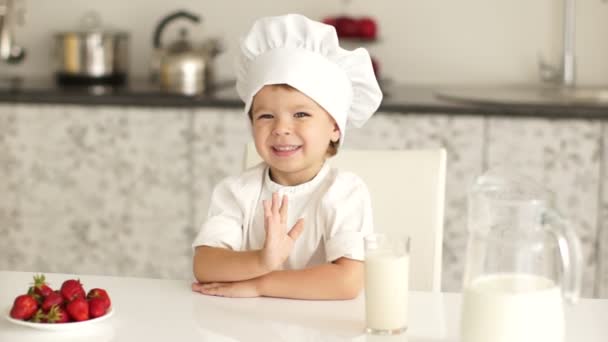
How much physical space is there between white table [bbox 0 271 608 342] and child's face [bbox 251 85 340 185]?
21 cm

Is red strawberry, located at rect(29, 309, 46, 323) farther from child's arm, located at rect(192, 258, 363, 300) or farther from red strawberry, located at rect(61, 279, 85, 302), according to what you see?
child's arm, located at rect(192, 258, 363, 300)

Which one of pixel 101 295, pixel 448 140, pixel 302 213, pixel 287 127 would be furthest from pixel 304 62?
pixel 448 140

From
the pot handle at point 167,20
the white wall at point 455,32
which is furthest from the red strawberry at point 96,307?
the white wall at point 455,32

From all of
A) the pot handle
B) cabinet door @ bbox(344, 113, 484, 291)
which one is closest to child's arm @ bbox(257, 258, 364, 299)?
cabinet door @ bbox(344, 113, 484, 291)

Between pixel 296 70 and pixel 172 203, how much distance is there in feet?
4.81

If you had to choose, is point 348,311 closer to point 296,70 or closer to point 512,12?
point 296,70

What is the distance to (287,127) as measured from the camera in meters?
1.62

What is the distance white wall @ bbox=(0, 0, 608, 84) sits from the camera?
323cm

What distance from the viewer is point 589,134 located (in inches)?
109

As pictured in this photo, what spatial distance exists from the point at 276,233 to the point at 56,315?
0.31 metres

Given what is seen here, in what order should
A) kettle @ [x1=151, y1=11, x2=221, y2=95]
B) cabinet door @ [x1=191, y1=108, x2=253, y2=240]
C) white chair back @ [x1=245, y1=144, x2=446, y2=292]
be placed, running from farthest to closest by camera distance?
kettle @ [x1=151, y1=11, x2=221, y2=95]
cabinet door @ [x1=191, y1=108, x2=253, y2=240]
white chair back @ [x1=245, y1=144, x2=446, y2=292]

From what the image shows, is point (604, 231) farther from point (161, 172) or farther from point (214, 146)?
point (161, 172)

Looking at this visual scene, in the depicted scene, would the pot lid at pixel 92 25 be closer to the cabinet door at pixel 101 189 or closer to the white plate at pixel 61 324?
the cabinet door at pixel 101 189

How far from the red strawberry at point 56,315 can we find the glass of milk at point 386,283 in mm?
393
